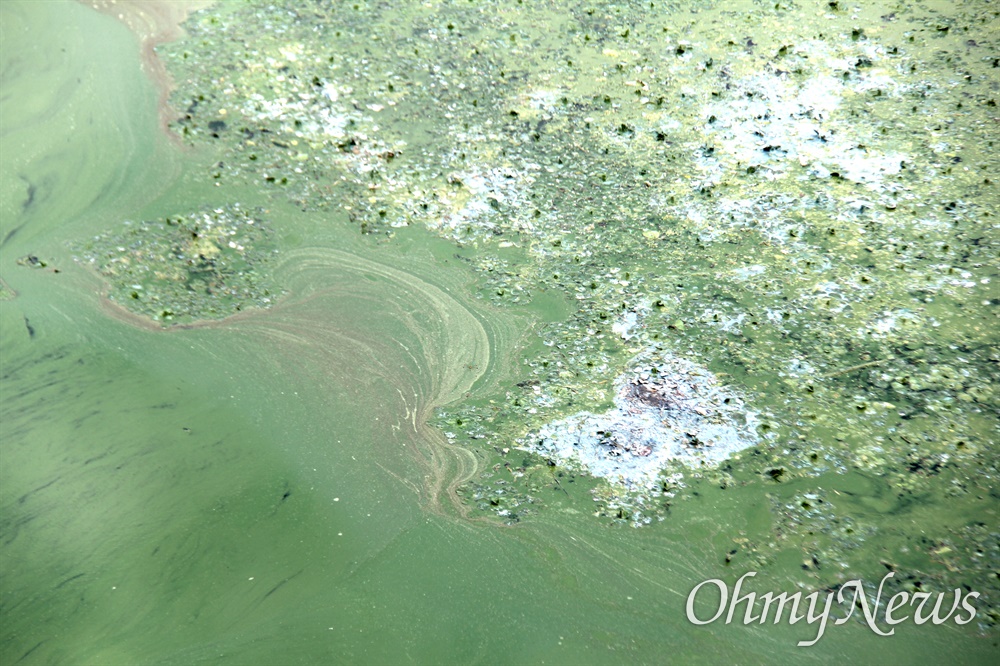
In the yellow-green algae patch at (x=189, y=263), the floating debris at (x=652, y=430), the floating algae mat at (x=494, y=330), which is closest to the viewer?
the floating algae mat at (x=494, y=330)

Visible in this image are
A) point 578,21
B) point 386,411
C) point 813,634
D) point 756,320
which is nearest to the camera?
point 813,634

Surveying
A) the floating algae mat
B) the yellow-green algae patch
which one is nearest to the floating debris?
the floating algae mat

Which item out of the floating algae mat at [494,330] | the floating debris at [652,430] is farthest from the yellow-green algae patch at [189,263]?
the floating debris at [652,430]

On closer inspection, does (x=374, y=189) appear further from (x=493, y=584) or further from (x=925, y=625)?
(x=925, y=625)

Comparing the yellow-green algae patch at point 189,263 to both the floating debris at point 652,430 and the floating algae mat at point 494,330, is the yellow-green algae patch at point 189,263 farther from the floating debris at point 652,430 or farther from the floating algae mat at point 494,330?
the floating debris at point 652,430

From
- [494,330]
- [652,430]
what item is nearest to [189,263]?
[494,330]

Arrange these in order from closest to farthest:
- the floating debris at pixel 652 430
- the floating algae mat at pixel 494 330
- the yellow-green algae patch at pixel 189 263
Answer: the floating algae mat at pixel 494 330, the floating debris at pixel 652 430, the yellow-green algae patch at pixel 189 263

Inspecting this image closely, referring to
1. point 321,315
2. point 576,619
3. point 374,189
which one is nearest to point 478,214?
point 374,189
